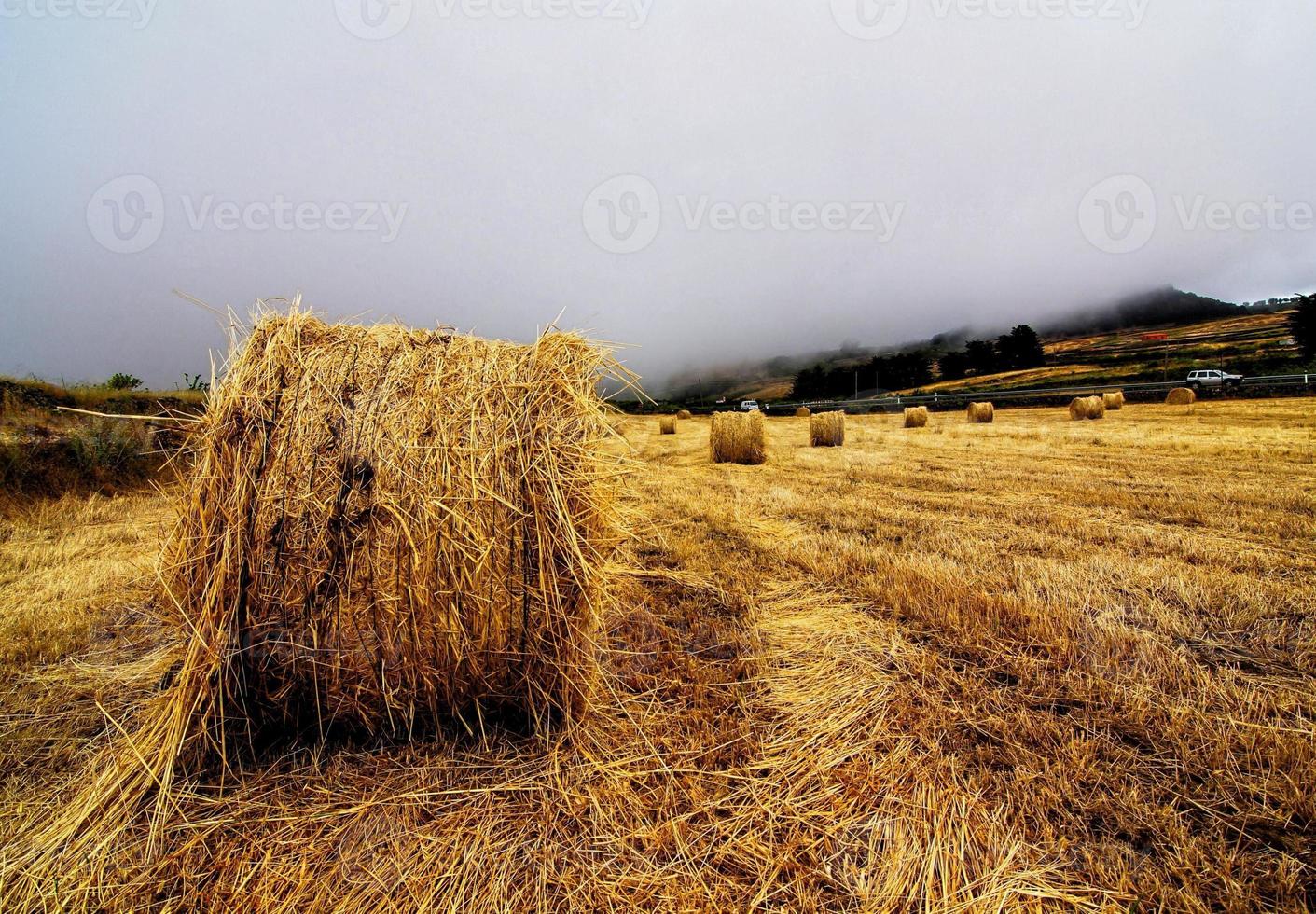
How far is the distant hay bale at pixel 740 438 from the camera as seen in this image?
1262 cm

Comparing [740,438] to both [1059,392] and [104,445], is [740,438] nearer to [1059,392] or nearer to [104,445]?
[104,445]

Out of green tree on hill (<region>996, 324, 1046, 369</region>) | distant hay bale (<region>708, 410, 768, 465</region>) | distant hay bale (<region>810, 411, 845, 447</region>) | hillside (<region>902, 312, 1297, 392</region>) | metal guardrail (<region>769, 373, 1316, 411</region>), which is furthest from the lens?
green tree on hill (<region>996, 324, 1046, 369</region>)

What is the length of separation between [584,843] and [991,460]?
11593 mm

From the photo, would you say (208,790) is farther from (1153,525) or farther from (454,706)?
(1153,525)

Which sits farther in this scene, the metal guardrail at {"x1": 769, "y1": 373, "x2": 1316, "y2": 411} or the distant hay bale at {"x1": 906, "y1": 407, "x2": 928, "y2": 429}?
the metal guardrail at {"x1": 769, "y1": 373, "x2": 1316, "y2": 411}

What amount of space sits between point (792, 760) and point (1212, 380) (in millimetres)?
45205

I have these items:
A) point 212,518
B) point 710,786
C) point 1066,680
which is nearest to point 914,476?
point 1066,680

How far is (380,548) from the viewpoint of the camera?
7.73 ft

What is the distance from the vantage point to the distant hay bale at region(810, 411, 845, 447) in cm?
1686

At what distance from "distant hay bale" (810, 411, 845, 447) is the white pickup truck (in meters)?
25.6

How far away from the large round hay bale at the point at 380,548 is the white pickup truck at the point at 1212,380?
38682 mm

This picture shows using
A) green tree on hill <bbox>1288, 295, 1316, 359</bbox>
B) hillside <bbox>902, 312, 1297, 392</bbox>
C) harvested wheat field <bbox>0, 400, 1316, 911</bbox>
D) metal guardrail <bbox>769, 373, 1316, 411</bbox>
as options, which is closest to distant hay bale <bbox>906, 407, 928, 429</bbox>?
metal guardrail <bbox>769, 373, 1316, 411</bbox>

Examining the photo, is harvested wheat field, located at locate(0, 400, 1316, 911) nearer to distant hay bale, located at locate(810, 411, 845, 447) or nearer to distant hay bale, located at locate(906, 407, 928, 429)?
distant hay bale, located at locate(810, 411, 845, 447)

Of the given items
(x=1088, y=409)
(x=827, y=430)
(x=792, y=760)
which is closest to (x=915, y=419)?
(x=1088, y=409)
